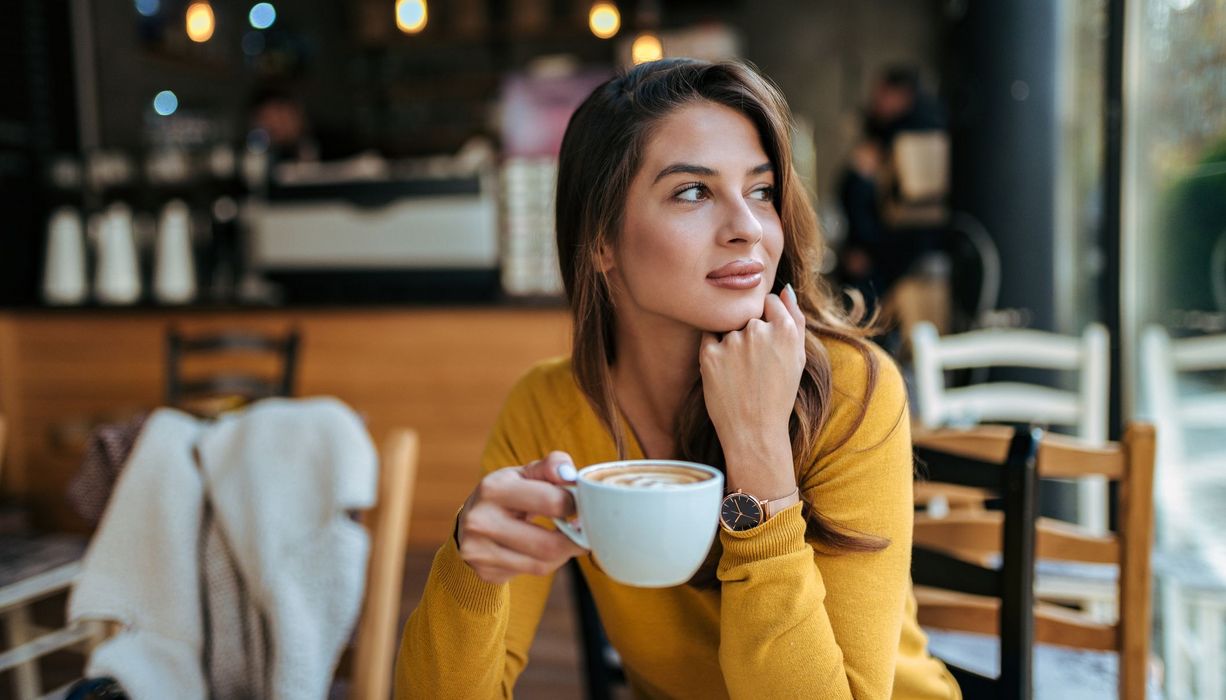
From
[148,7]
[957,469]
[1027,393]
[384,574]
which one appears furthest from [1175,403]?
[148,7]

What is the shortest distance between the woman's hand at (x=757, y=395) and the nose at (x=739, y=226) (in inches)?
3.2

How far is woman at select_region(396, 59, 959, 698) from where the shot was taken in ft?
2.50

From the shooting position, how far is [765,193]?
961 millimetres

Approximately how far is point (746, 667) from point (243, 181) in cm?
401

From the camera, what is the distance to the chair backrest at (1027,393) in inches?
86.1

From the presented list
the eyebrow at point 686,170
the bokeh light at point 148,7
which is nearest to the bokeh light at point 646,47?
the bokeh light at point 148,7

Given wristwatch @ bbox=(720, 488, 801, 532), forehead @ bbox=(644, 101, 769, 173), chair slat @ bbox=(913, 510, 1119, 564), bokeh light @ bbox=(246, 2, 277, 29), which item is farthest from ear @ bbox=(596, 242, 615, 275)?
bokeh light @ bbox=(246, 2, 277, 29)

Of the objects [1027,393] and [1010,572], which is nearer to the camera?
[1010,572]

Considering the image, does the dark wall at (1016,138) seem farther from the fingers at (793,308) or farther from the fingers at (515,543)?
the fingers at (515,543)

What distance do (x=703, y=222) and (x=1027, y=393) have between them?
5.79 feet

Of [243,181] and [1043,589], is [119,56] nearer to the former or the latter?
[243,181]

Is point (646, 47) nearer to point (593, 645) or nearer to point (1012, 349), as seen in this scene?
point (1012, 349)

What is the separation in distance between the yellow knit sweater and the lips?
0.17 m

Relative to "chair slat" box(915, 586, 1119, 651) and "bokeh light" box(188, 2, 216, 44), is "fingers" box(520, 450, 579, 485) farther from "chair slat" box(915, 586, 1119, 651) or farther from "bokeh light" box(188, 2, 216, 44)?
"bokeh light" box(188, 2, 216, 44)
